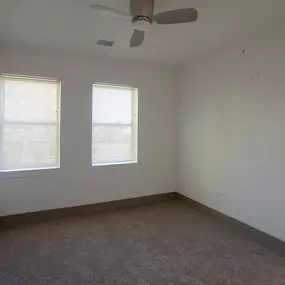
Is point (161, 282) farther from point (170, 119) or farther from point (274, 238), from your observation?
point (170, 119)

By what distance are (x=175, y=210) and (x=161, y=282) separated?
206 centimetres

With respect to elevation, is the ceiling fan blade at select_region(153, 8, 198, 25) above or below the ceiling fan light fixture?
above

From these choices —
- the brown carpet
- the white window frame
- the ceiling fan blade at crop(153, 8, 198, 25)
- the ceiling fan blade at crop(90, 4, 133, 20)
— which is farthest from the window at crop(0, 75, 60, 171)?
the ceiling fan blade at crop(153, 8, 198, 25)

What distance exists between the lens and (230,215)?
12.2 ft

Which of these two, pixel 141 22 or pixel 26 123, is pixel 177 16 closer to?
pixel 141 22

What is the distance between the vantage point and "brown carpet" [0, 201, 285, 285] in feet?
7.88

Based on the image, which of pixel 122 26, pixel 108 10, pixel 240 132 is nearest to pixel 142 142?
pixel 240 132

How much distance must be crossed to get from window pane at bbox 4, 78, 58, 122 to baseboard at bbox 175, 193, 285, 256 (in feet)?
9.11

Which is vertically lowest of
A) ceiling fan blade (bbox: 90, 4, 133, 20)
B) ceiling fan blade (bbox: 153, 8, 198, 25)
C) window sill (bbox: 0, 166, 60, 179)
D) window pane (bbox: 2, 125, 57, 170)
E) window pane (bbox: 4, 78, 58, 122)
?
window sill (bbox: 0, 166, 60, 179)

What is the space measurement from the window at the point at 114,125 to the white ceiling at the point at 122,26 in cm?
74

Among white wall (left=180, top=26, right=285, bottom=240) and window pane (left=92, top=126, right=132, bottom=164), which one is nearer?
white wall (left=180, top=26, right=285, bottom=240)

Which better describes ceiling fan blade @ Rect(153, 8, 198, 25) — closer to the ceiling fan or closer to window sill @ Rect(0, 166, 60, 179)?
the ceiling fan

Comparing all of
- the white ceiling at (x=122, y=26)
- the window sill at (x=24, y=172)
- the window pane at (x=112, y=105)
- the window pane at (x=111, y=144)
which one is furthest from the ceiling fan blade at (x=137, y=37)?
the window sill at (x=24, y=172)

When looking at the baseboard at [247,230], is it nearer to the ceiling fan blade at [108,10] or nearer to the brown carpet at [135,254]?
the brown carpet at [135,254]
